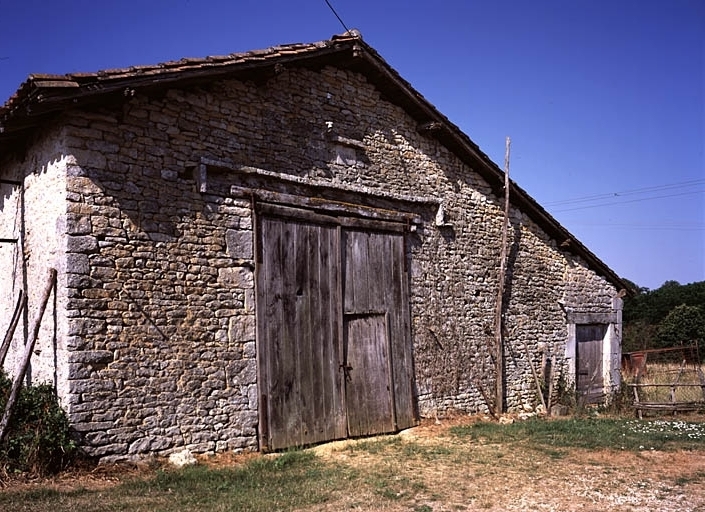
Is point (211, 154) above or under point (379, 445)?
above

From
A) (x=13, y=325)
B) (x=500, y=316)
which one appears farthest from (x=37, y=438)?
(x=500, y=316)

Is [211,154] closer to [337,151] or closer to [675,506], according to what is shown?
[337,151]

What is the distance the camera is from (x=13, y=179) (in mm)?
8609

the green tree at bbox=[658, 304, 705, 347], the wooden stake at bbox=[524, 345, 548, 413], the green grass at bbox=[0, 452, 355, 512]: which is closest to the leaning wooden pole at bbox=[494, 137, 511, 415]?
the wooden stake at bbox=[524, 345, 548, 413]

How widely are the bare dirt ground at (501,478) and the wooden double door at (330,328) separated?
0.57 metres

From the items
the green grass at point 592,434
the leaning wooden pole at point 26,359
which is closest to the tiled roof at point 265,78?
the leaning wooden pole at point 26,359

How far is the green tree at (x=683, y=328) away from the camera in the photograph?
2500 centimetres

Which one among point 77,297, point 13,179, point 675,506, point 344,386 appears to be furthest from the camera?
point 344,386

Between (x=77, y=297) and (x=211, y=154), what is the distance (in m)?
2.48

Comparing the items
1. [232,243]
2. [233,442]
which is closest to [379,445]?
[233,442]

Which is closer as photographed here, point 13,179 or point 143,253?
point 143,253

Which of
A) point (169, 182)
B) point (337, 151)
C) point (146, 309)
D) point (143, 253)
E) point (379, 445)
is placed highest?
point (337, 151)

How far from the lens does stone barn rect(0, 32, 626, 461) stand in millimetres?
7164

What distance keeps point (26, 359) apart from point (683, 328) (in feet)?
82.1
